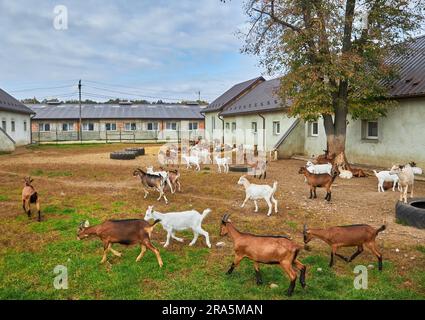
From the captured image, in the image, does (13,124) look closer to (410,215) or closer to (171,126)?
(171,126)

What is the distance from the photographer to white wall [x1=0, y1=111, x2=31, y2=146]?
3325 centimetres

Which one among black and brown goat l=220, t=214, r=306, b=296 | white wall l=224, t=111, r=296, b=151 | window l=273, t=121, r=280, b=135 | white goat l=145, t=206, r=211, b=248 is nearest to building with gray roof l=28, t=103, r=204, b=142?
white wall l=224, t=111, r=296, b=151

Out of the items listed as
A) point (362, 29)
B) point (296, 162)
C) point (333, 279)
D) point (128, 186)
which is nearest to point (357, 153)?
point (296, 162)

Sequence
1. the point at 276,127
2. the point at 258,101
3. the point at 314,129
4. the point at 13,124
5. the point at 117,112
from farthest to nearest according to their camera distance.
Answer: the point at 117,112
the point at 13,124
the point at 258,101
the point at 276,127
the point at 314,129

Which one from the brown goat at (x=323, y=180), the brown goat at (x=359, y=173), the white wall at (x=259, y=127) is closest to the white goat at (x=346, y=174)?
the brown goat at (x=359, y=173)

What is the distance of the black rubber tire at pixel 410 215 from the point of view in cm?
789

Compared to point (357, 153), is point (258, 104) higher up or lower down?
higher up

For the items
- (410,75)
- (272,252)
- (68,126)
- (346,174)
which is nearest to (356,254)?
(272,252)

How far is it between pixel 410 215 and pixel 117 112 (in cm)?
5193

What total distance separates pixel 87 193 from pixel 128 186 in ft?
5.78

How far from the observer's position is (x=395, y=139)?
17.0 meters

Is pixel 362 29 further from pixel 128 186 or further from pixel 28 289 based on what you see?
pixel 28 289

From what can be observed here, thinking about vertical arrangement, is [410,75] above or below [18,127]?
above

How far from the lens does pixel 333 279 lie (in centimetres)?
530
